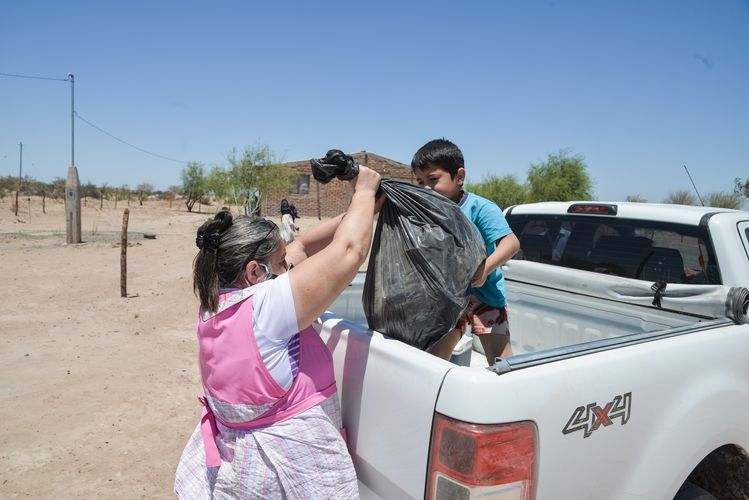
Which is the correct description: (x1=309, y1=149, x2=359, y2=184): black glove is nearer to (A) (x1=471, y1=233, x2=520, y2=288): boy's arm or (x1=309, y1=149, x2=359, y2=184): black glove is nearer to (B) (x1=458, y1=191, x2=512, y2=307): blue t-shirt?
(A) (x1=471, y1=233, x2=520, y2=288): boy's arm

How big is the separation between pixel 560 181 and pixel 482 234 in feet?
112

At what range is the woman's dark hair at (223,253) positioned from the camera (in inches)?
66.2

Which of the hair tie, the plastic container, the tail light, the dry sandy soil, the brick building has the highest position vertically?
the brick building

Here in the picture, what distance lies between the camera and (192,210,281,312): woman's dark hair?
1681 millimetres

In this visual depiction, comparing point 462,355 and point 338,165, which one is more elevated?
point 338,165

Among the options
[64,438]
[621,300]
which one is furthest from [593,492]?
[64,438]

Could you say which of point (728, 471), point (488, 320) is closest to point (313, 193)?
point (488, 320)

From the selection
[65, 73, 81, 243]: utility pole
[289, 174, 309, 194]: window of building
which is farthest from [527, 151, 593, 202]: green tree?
[65, 73, 81, 243]: utility pole

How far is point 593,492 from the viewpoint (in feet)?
4.82

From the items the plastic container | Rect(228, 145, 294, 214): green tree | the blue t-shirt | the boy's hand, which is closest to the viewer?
the boy's hand

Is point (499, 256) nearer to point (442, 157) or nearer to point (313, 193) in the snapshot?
point (442, 157)

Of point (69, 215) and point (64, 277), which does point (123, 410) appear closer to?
point (64, 277)

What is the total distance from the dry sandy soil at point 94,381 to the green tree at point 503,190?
92.5ft

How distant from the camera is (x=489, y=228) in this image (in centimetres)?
252
